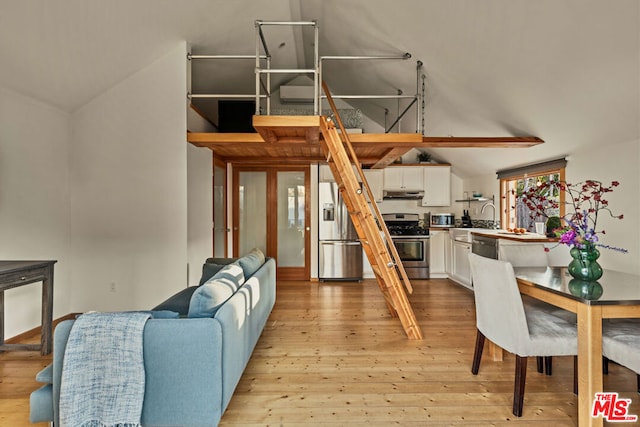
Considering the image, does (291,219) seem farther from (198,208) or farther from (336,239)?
(198,208)

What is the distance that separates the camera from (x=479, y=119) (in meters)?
4.42

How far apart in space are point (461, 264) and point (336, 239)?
209 cm

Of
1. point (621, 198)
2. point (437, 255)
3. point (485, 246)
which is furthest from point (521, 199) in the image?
point (437, 255)

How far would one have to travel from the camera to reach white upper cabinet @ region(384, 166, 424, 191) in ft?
21.0

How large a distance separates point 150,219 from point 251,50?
2.49 metres

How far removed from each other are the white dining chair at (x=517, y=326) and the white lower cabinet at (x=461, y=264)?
2920mm

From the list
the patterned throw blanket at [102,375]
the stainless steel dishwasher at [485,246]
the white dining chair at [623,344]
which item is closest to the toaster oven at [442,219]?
the stainless steel dishwasher at [485,246]

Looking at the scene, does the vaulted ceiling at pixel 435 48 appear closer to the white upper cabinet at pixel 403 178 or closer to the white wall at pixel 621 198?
the white wall at pixel 621 198

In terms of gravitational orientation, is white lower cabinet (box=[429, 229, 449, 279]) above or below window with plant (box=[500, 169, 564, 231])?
below

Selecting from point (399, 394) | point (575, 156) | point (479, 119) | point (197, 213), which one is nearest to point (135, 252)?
point (197, 213)

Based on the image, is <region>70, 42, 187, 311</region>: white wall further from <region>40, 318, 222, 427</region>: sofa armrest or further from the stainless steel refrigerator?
the stainless steel refrigerator

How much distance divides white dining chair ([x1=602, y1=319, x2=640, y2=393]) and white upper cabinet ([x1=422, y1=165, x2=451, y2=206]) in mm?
4370

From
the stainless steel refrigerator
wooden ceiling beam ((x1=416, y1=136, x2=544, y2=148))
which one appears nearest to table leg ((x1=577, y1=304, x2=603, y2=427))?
wooden ceiling beam ((x1=416, y1=136, x2=544, y2=148))

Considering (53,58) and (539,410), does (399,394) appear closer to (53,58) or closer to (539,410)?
(539,410)
